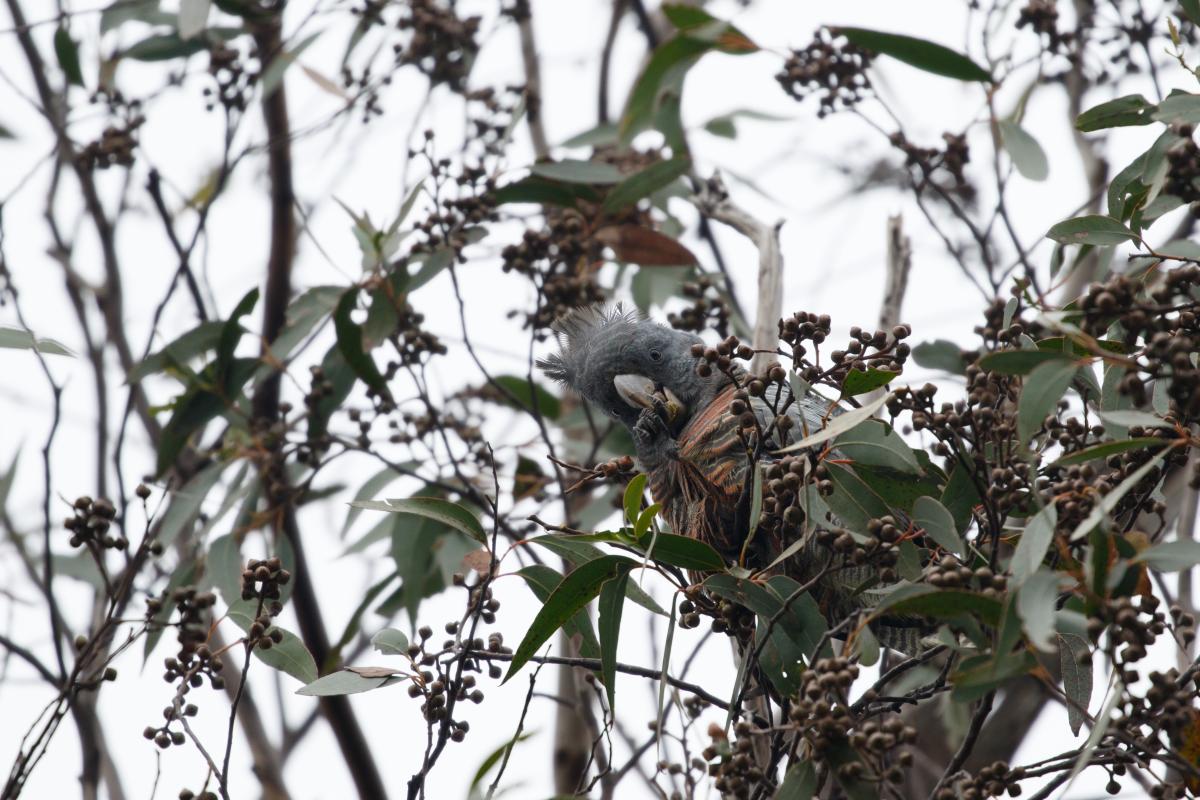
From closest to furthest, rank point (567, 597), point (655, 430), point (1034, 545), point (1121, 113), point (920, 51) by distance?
point (1034, 545) → point (567, 597) → point (1121, 113) → point (920, 51) → point (655, 430)

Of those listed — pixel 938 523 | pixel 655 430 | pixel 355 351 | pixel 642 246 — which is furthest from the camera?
pixel 642 246

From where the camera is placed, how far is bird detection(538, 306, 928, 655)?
8.05 feet

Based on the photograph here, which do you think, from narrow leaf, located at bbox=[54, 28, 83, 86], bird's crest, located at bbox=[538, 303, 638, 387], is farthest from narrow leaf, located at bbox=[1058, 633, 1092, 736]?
narrow leaf, located at bbox=[54, 28, 83, 86]

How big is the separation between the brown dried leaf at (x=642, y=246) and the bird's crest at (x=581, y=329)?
17 centimetres

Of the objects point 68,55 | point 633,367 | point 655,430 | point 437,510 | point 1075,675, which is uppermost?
point 68,55

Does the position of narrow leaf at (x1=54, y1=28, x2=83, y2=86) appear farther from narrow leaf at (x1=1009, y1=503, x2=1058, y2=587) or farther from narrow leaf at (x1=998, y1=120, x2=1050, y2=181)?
narrow leaf at (x1=1009, y1=503, x2=1058, y2=587)

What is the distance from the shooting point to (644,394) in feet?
10.1

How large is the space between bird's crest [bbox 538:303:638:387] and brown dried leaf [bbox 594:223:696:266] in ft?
0.56

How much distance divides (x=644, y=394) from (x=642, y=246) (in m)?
0.46

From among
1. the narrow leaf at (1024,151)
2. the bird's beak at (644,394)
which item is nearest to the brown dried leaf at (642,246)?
the bird's beak at (644,394)

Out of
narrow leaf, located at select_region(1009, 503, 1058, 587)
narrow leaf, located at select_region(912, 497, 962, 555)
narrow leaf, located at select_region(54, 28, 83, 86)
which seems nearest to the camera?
narrow leaf, located at select_region(1009, 503, 1058, 587)

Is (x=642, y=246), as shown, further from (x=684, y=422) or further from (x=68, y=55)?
(x=68, y=55)

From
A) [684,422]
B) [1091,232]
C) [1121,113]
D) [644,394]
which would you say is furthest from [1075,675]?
[644,394]

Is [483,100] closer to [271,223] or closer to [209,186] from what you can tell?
[271,223]
